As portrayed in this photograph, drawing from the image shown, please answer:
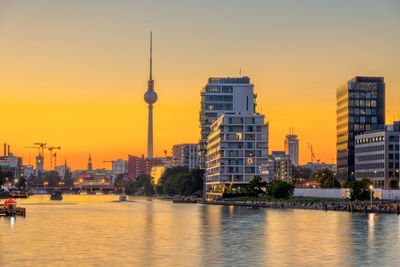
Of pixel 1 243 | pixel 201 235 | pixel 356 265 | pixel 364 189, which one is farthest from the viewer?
pixel 364 189

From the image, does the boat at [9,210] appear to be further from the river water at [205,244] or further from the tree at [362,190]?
the tree at [362,190]

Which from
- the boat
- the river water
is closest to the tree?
the river water

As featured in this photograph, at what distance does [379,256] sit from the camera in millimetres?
79750

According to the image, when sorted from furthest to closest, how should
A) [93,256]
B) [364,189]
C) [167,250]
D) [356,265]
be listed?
[364,189]
[167,250]
[93,256]
[356,265]

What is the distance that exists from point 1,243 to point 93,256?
2100cm

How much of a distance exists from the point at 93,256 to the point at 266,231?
45.3 meters

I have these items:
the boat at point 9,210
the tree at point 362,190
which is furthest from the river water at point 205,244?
the tree at point 362,190

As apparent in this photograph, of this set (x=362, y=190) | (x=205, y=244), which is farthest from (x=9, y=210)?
(x=362, y=190)

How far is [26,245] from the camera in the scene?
91.4 m

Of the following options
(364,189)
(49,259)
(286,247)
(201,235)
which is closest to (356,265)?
(286,247)

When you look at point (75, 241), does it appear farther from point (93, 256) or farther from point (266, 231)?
point (266, 231)

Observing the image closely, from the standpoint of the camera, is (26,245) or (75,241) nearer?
(26,245)

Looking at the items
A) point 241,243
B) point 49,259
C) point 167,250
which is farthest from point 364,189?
point 49,259

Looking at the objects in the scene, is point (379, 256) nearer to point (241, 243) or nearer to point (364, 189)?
point (241, 243)
